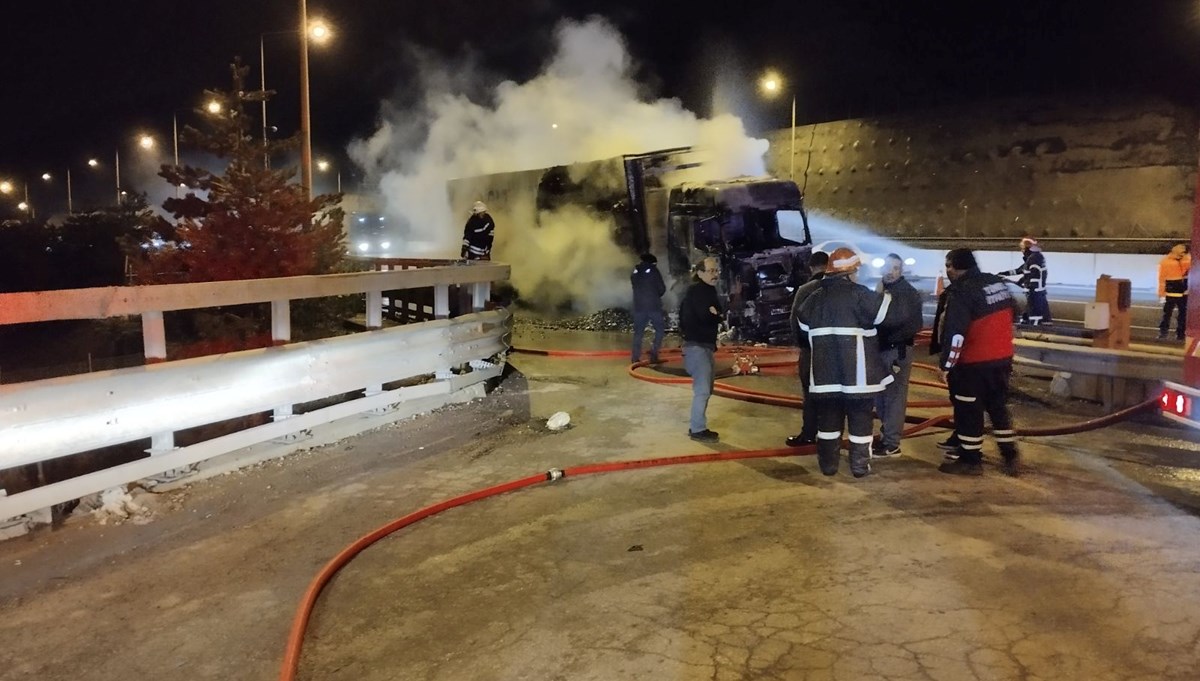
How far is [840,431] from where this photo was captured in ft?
20.3

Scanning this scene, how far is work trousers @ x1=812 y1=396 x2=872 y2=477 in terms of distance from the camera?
609 cm

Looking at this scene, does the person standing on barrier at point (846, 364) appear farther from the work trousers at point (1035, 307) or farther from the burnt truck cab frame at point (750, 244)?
the work trousers at point (1035, 307)

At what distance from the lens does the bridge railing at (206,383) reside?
4688mm

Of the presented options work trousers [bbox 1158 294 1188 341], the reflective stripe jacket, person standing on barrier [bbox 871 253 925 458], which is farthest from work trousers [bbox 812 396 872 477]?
work trousers [bbox 1158 294 1188 341]

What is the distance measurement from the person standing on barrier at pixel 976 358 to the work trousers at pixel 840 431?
0.73 m

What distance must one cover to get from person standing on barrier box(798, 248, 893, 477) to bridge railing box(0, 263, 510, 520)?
3.47 meters

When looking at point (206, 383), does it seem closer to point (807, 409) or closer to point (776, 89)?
point (807, 409)

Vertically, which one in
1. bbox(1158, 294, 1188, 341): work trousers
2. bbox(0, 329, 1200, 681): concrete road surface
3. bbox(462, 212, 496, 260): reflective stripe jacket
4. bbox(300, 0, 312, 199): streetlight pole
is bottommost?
bbox(0, 329, 1200, 681): concrete road surface

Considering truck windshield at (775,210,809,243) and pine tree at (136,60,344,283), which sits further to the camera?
truck windshield at (775,210,809,243)

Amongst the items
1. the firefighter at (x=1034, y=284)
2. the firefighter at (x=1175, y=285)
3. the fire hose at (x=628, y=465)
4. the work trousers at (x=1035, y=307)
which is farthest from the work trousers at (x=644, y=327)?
the firefighter at (x=1175, y=285)

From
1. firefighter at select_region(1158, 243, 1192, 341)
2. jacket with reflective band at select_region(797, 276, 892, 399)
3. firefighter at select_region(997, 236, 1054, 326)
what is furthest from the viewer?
firefighter at select_region(997, 236, 1054, 326)

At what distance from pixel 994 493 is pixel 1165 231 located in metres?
21.8

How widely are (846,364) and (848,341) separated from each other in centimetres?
16

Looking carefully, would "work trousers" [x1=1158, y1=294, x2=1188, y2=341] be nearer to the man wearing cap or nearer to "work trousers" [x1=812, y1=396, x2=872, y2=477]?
"work trousers" [x1=812, y1=396, x2=872, y2=477]
